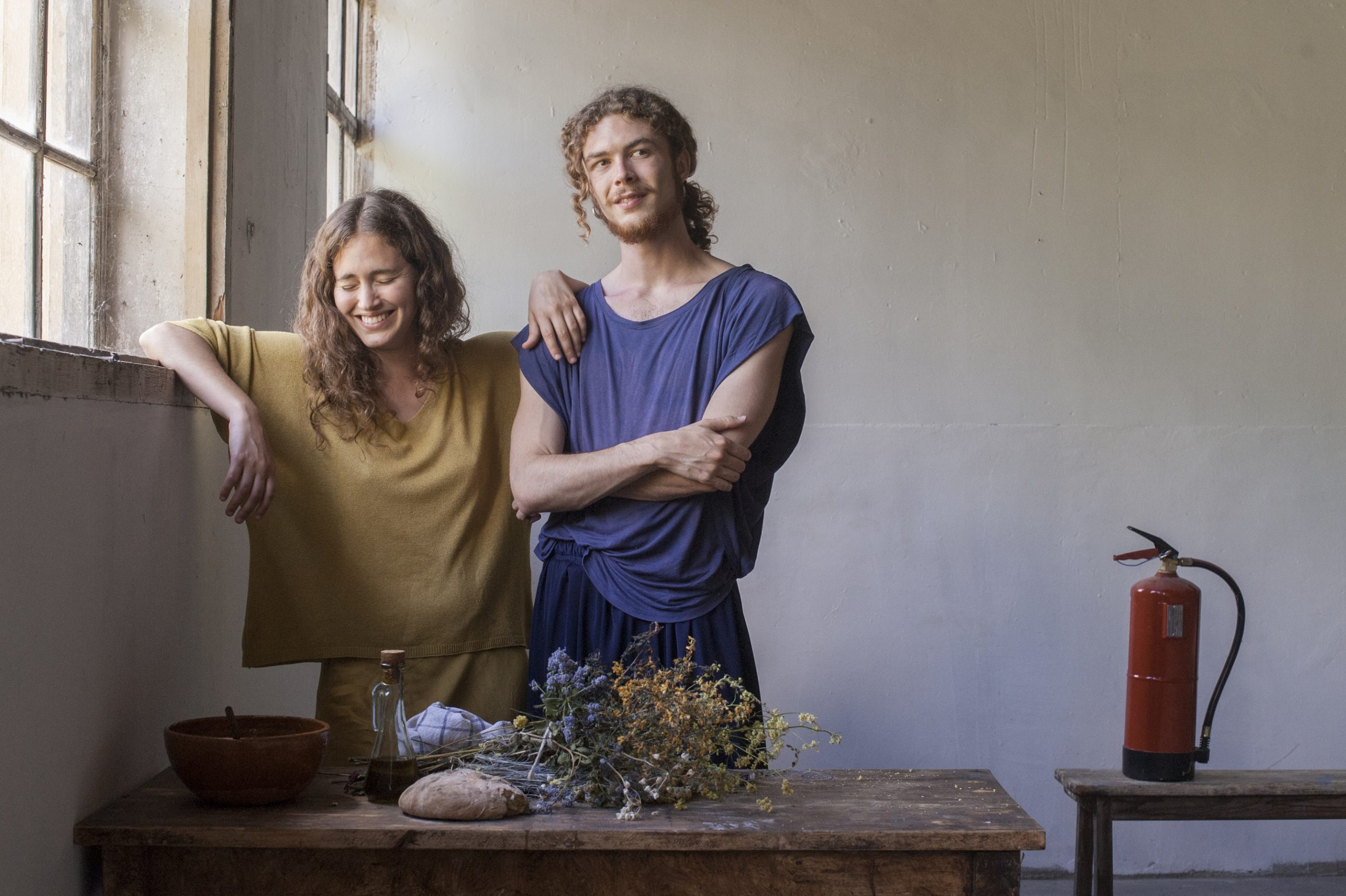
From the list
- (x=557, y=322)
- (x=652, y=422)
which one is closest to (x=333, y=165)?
(x=557, y=322)

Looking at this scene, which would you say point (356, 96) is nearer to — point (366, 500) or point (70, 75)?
point (70, 75)

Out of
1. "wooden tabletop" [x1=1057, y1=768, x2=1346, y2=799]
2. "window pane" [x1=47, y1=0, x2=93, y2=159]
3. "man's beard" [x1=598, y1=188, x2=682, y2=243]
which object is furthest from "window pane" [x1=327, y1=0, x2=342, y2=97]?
"wooden tabletop" [x1=1057, y1=768, x2=1346, y2=799]

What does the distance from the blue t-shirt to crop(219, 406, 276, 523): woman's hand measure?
470mm

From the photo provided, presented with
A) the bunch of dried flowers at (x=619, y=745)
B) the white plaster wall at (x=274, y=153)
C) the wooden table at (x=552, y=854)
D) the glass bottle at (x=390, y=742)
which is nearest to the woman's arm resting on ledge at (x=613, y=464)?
the bunch of dried flowers at (x=619, y=745)

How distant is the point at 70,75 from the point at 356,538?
1037 mm

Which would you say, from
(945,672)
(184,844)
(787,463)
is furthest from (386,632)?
(945,672)

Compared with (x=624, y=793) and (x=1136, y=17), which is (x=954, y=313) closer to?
(x=1136, y=17)

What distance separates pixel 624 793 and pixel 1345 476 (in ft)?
11.9

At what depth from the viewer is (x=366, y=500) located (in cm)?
199

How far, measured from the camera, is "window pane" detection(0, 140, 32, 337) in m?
1.94

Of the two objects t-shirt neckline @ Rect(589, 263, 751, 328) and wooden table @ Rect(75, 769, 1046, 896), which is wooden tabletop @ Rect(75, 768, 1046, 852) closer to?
wooden table @ Rect(75, 769, 1046, 896)

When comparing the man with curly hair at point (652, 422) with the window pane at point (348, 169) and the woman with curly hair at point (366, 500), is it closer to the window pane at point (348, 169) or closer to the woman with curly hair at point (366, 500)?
the woman with curly hair at point (366, 500)

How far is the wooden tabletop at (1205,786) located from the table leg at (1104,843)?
0.03 meters

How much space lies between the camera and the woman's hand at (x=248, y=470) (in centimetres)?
184
